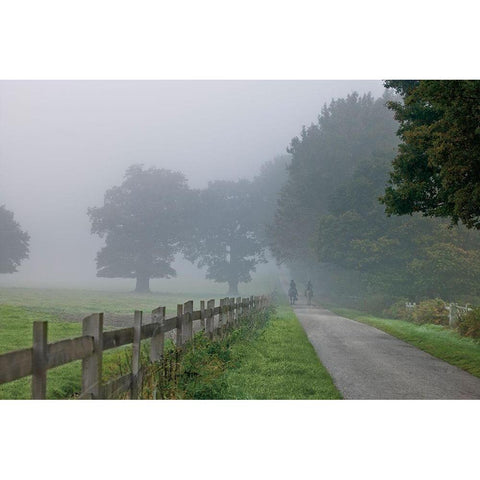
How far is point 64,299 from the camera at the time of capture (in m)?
39.8

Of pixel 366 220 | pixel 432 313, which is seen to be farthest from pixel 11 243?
pixel 432 313

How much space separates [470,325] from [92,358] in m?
19.0

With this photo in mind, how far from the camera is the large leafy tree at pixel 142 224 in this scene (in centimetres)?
4381

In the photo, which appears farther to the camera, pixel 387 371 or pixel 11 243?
pixel 11 243

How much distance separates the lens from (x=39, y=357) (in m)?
5.54

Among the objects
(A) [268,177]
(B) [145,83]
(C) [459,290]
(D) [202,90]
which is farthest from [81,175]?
(A) [268,177]

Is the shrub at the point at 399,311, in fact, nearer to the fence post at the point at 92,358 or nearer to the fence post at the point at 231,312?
the fence post at the point at 231,312

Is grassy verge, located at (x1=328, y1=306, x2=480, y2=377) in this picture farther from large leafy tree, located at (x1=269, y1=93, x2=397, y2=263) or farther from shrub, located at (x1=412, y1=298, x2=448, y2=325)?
large leafy tree, located at (x1=269, y1=93, x2=397, y2=263)

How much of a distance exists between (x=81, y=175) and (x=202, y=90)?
710 centimetres

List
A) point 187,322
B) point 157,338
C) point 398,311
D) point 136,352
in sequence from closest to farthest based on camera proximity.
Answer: point 136,352 → point 157,338 → point 187,322 → point 398,311

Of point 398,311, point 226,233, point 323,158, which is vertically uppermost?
point 323,158

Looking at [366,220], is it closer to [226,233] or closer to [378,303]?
[378,303]

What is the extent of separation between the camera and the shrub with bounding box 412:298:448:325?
97.1ft

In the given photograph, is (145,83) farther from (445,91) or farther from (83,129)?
(445,91)
